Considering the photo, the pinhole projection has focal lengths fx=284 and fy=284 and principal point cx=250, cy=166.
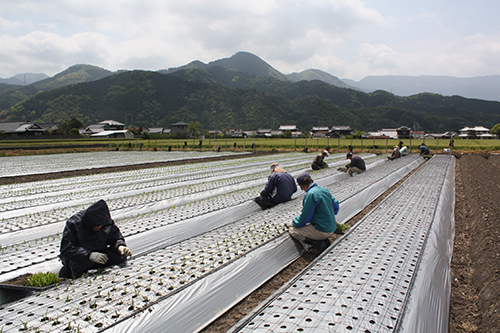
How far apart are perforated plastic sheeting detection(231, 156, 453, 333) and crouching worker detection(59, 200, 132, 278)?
93.3 inches

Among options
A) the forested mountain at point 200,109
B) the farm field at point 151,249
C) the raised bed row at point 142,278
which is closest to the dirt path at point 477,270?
the farm field at point 151,249

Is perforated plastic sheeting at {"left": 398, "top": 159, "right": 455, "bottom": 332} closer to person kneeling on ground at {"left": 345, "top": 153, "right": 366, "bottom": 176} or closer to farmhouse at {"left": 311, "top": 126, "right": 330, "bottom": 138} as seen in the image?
person kneeling on ground at {"left": 345, "top": 153, "right": 366, "bottom": 176}

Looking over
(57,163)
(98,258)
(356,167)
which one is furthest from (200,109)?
(98,258)

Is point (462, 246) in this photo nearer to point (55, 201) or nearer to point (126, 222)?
point (126, 222)

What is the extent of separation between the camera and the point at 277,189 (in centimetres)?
793

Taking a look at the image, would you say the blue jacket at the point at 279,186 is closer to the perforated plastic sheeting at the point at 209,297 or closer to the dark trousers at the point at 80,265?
the perforated plastic sheeting at the point at 209,297

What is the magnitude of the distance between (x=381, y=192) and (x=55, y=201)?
11197mm

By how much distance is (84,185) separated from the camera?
467 inches

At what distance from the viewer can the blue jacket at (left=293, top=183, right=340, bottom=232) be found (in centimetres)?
482

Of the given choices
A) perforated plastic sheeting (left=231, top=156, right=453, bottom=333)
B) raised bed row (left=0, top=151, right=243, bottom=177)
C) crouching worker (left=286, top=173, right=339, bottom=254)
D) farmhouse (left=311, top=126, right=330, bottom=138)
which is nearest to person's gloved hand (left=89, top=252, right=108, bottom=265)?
perforated plastic sheeting (left=231, top=156, right=453, bottom=333)

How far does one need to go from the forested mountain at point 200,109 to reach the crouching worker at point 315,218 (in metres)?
109

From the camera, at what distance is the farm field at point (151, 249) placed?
3.05m

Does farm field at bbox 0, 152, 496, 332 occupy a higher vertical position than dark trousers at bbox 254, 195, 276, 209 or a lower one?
lower

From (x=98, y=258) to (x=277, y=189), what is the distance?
4919mm
